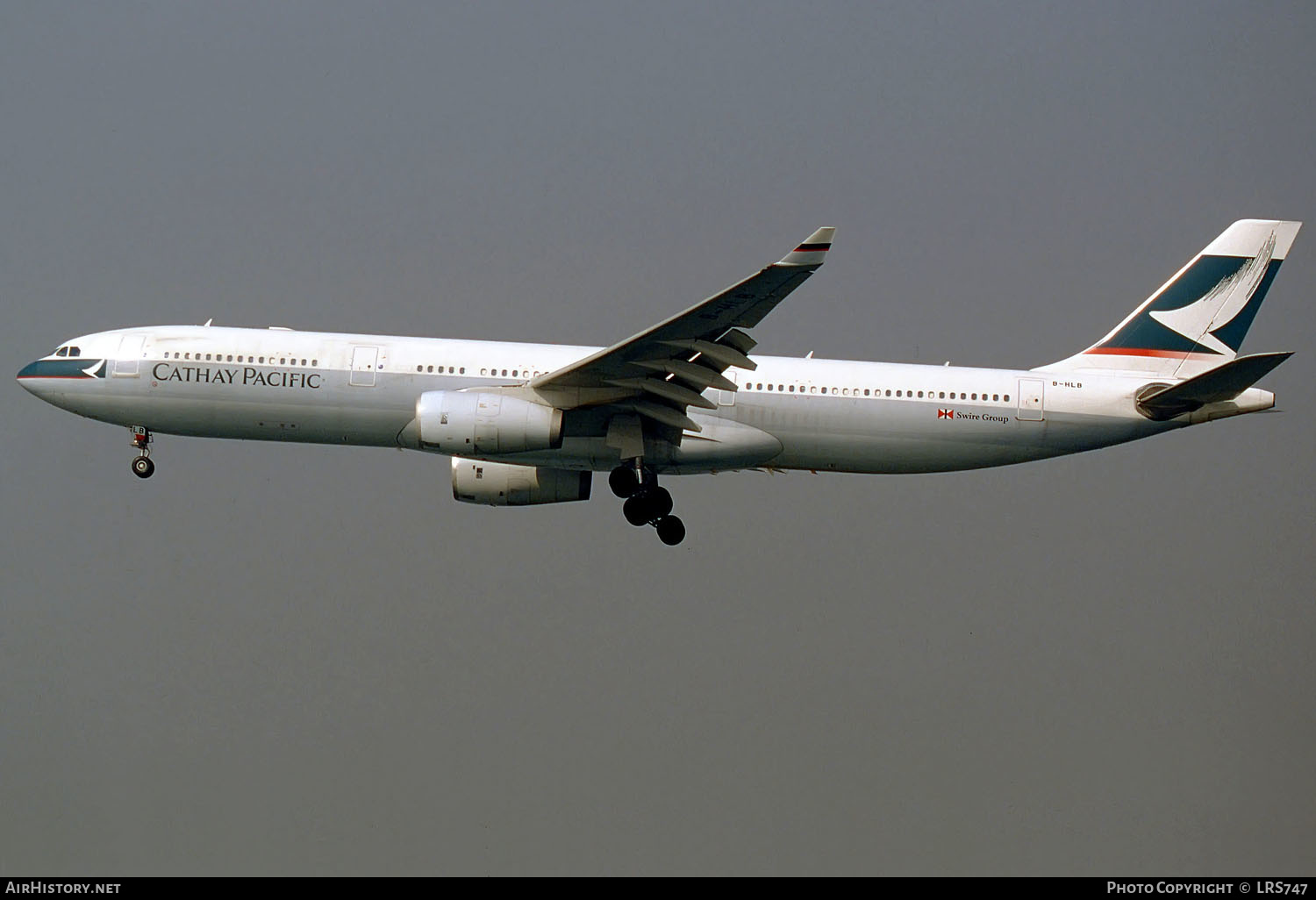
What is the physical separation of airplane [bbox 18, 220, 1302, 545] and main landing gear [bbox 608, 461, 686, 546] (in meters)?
0.04

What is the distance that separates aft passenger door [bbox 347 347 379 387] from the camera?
105 feet

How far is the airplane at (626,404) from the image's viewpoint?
102 feet

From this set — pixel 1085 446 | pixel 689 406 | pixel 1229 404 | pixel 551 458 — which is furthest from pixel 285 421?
pixel 1229 404

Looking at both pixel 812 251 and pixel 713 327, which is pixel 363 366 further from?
pixel 812 251

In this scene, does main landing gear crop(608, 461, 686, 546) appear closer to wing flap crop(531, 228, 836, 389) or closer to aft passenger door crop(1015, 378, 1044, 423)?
wing flap crop(531, 228, 836, 389)

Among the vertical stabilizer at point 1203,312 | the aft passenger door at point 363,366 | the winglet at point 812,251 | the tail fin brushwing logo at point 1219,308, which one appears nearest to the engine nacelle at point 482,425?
the aft passenger door at point 363,366

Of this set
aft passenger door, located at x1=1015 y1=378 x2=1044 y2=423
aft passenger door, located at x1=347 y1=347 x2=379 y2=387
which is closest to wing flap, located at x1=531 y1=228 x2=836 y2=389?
aft passenger door, located at x1=347 y1=347 x2=379 y2=387

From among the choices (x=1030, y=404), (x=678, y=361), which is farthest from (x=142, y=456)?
(x=1030, y=404)

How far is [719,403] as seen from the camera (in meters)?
31.7

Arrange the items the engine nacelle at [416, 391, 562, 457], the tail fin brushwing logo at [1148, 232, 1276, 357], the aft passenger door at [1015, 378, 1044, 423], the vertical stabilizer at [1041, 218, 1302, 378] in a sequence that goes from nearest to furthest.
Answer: the engine nacelle at [416, 391, 562, 457] < the aft passenger door at [1015, 378, 1044, 423] < the vertical stabilizer at [1041, 218, 1302, 378] < the tail fin brushwing logo at [1148, 232, 1276, 357]

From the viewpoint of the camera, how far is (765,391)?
3177 cm

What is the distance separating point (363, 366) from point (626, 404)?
18.9ft
